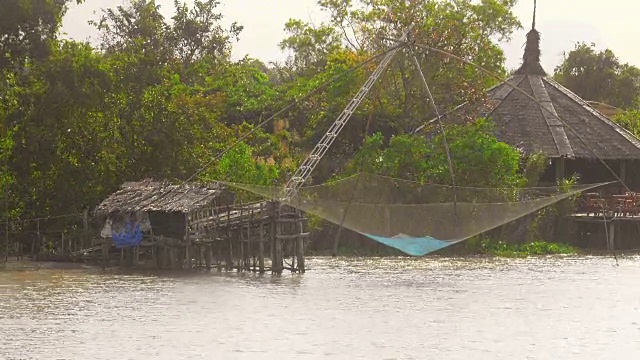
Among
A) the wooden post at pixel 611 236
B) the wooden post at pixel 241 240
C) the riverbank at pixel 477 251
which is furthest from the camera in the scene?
the wooden post at pixel 611 236

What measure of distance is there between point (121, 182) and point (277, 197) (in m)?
5.53

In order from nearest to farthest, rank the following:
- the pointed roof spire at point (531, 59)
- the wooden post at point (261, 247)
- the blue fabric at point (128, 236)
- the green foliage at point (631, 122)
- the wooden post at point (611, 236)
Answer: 1. the wooden post at point (261, 247)
2. the blue fabric at point (128, 236)
3. the wooden post at point (611, 236)
4. the pointed roof spire at point (531, 59)
5. the green foliage at point (631, 122)

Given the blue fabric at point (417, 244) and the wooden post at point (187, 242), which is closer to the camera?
the blue fabric at point (417, 244)

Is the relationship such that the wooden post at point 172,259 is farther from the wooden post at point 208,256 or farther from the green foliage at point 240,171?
the green foliage at point 240,171

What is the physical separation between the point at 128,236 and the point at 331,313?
581cm

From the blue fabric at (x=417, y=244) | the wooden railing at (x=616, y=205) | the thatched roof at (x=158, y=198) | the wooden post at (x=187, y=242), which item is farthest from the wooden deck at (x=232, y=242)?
the wooden railing at (x=616, y=205)

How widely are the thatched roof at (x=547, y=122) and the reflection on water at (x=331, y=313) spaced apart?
513cm

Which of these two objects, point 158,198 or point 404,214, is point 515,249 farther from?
point 158,198

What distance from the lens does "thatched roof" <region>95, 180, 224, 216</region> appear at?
65.7 ft

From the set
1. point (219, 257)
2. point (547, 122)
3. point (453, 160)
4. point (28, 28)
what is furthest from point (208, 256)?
point (547, 122)

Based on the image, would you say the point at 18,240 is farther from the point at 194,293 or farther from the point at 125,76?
the point at 194,293

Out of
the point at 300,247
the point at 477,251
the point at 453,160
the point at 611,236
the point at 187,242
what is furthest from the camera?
the point at 611,236

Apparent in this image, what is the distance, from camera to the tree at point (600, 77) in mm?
42875

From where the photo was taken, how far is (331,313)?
16234mm
